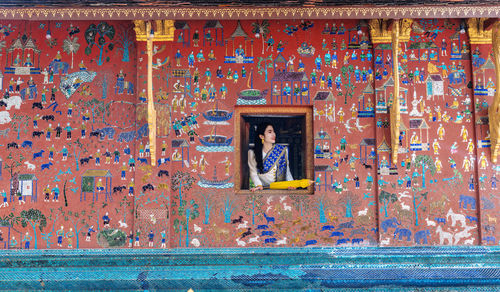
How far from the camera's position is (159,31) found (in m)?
6.12

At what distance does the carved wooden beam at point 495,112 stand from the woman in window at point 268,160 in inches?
116

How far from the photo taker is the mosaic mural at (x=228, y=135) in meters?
5.98

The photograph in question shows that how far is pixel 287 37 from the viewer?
6.25 m

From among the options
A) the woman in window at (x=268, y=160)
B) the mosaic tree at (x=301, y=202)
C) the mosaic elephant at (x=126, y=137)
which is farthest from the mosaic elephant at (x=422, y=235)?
the mosaic elephant at (x=126, y=137)

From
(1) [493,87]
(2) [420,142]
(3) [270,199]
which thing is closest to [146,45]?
(3) [270,199]

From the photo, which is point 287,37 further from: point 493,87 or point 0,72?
point 0,72

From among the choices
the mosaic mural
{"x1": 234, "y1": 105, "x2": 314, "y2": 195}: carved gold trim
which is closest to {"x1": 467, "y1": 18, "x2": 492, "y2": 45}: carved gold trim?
the mosaic mural

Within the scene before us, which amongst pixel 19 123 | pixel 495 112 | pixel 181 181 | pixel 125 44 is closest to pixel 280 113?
pixel 181 181

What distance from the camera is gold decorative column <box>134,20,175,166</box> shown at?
223 inches

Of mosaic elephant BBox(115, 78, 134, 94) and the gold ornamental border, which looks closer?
the gold ornamental border

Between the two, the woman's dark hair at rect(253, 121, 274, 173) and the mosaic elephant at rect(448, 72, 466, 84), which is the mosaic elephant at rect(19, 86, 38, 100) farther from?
the mosaic elephant at rect(448, 72, 466, 84)

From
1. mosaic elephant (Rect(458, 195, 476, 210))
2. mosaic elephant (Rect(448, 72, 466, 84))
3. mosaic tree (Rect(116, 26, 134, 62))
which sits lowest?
mosaic elephant (Rect(458, 195, 476, 210))

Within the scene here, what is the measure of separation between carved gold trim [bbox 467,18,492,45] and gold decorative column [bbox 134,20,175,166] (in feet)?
14.2

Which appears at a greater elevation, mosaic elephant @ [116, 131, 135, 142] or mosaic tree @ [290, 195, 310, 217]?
mosaic elephant @ [116, 131, 135, 142]
